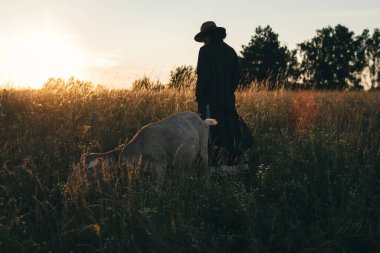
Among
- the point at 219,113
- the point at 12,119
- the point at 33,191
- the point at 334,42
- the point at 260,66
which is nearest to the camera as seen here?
the point at 33,191

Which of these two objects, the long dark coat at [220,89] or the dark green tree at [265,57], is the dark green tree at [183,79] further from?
the dark green tree at [265,57]

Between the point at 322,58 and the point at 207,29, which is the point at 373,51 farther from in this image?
the point at 207,29

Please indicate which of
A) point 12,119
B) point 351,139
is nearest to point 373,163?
point 351,139

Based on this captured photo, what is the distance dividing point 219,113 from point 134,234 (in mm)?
3205

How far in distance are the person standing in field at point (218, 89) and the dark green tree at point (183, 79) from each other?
4244 mm

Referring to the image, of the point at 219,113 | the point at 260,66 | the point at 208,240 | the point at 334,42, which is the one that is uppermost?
the point at 334,42

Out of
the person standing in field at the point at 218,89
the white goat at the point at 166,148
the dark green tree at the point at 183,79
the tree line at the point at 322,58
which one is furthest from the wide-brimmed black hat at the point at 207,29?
the tree line at the point at 322,58

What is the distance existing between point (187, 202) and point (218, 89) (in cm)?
249

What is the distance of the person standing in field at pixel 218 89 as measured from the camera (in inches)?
261

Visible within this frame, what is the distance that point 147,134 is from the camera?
219 inches

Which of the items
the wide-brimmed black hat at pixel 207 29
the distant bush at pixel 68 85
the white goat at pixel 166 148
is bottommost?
the white goat at pixel 166 148

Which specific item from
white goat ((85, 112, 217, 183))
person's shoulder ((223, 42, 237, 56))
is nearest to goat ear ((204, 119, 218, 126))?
white goat ((85, 112, 217, 183))

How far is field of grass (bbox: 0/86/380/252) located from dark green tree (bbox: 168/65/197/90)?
299cm

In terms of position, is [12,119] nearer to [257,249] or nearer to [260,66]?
[257,249]
